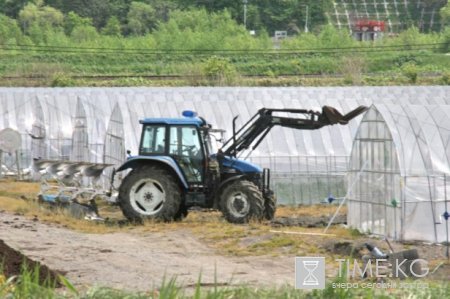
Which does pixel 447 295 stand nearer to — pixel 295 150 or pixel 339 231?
pixel 339 231

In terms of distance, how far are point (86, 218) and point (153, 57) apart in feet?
173

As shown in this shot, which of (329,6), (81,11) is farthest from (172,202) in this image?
(329,6)

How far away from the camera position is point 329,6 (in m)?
108

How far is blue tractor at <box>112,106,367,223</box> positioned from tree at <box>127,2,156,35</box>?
7604 cm

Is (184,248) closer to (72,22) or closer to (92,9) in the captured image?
(72,22)

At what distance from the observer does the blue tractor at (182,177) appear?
1978 cm

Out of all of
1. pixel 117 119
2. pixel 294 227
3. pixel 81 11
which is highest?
pixel 81 11

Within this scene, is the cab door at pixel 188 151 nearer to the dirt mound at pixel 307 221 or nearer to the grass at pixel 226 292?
the dirt mound at pixel 307 221

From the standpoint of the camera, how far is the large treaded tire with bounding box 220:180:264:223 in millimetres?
19656

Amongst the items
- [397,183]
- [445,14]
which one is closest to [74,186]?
[397,183]

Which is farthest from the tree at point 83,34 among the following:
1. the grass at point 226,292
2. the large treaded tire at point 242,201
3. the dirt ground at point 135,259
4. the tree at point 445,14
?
the grass at point 226,292

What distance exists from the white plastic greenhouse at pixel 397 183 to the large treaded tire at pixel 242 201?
166 cm

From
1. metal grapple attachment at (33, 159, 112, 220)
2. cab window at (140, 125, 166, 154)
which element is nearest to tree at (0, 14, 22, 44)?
metal grapple attachment at (33, 159, 112, 220)

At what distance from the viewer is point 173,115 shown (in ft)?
100
